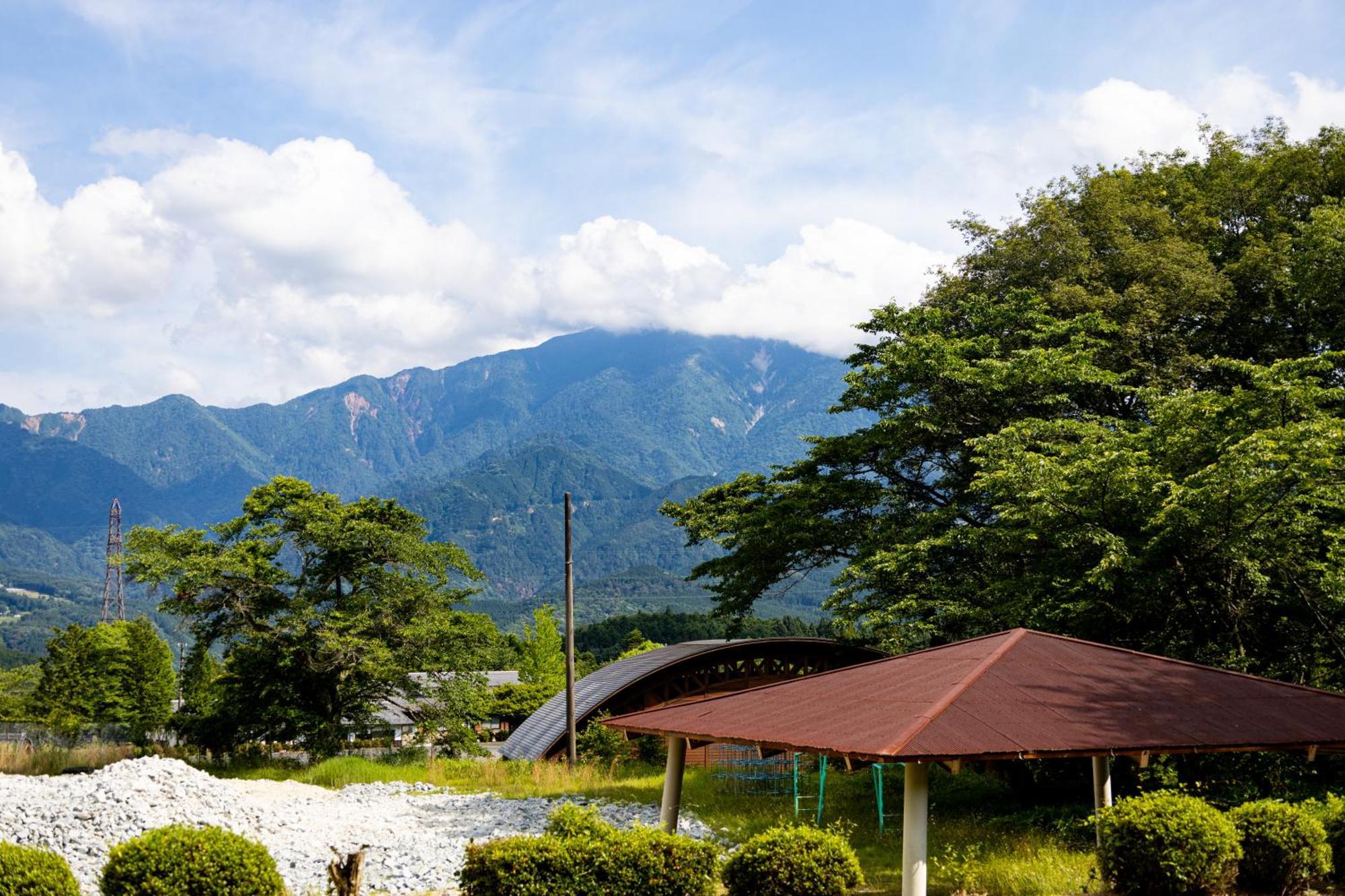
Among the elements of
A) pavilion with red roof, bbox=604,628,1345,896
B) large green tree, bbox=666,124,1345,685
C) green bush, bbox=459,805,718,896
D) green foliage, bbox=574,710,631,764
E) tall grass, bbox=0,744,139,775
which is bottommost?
tall grass, bbox=0,744,139,775

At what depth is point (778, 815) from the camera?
60.0ft

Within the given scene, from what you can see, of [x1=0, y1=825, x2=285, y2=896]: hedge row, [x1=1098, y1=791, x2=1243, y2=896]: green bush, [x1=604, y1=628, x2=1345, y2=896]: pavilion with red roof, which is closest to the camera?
[x1=0, y1=825, x2=285, y2=896]: hedge row

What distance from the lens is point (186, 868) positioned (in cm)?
913

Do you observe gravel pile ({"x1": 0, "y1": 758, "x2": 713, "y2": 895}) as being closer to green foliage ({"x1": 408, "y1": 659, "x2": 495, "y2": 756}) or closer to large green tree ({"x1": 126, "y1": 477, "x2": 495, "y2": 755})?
green foliage ({"x1": 408, "y1": 659, "x2": 495, "y2": 756})

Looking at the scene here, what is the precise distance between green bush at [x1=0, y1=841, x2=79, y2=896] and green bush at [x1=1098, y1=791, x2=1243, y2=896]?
9535 millimetres

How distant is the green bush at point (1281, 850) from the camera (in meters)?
9.81

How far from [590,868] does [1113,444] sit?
1318cm

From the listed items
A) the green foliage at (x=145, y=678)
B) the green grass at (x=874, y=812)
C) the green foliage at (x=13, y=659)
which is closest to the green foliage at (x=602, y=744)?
the green grass at (x=874, y=812)

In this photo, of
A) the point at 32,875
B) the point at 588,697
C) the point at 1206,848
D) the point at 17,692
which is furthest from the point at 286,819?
the point at 17,692

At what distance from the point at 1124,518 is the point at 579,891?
42.9ft

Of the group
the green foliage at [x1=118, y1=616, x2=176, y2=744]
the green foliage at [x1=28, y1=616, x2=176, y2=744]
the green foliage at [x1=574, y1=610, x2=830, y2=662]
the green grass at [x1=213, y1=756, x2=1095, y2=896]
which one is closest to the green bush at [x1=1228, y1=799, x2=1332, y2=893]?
the green grass at [x1=213, y1=756, x2=1095, y2=896]

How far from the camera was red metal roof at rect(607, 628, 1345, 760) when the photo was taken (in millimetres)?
10242

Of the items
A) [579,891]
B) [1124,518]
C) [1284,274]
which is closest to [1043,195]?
[1284,274]

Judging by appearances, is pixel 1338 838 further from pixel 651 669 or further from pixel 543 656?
pixel 543 656
